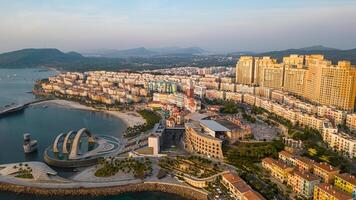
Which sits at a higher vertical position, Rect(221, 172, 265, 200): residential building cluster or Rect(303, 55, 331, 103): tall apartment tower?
Rect(303, 55, 331, 103): tall apartment tower

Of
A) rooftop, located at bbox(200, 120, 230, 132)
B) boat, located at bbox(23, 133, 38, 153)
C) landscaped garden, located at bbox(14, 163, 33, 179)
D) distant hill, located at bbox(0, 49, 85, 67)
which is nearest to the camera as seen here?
landscaped garden, located at bbox(14, 163, 33, 179)

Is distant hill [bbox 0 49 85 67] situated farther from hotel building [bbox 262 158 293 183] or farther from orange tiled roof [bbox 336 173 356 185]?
orange tiled roof [bbox 336 173 356 185]

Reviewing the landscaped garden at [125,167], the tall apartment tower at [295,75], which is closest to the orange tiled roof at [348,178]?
the landscaped garden at [125,167]

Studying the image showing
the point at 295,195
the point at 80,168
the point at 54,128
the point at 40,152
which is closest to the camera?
the point at 295,195

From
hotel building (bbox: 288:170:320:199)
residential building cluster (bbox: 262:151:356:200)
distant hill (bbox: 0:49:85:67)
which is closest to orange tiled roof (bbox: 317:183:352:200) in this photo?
residential building cluster (bbox: 262:151:356:200)

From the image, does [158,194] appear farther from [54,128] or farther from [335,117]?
[335,117]

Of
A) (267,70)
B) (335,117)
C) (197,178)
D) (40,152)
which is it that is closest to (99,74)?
(267,70)
